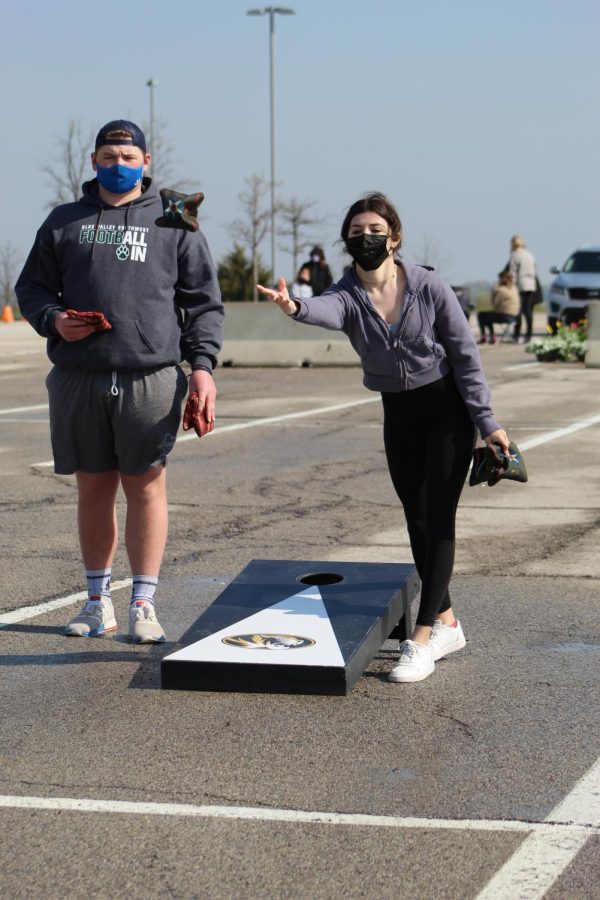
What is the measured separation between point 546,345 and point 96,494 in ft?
57.4

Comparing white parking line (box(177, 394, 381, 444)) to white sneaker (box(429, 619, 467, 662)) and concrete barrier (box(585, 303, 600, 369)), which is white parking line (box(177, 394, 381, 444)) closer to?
concrete barrier (box(585, 303, 600, 369))

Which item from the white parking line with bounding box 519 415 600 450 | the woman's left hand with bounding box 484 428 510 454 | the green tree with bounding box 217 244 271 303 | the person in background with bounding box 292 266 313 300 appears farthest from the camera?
the green tree with bounding box 217 244 271 303

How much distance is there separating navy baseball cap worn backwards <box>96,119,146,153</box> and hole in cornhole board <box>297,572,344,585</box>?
183 centimetres

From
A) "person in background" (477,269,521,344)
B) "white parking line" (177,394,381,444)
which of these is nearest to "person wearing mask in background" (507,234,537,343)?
"person in background" (477,269,521,344)

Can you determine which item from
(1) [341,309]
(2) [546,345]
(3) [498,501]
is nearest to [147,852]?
(1) [341,309]

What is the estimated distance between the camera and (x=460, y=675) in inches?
212

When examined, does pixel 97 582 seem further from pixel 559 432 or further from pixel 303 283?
pixel 303 283

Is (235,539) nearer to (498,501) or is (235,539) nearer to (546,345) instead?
(498,501)

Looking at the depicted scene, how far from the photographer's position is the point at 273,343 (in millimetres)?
22359

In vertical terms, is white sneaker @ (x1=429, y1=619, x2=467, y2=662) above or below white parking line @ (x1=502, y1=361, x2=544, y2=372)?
above

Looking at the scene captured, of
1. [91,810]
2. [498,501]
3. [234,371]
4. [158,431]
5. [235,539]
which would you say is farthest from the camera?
[234,371]

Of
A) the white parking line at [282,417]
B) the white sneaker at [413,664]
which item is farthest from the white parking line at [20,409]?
the white sneaker at [413,664]

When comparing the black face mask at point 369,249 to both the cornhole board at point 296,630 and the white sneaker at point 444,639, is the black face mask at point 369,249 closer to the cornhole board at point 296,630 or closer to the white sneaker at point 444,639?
the cornhole board at point 296,630

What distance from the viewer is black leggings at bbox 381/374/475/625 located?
5398mm
